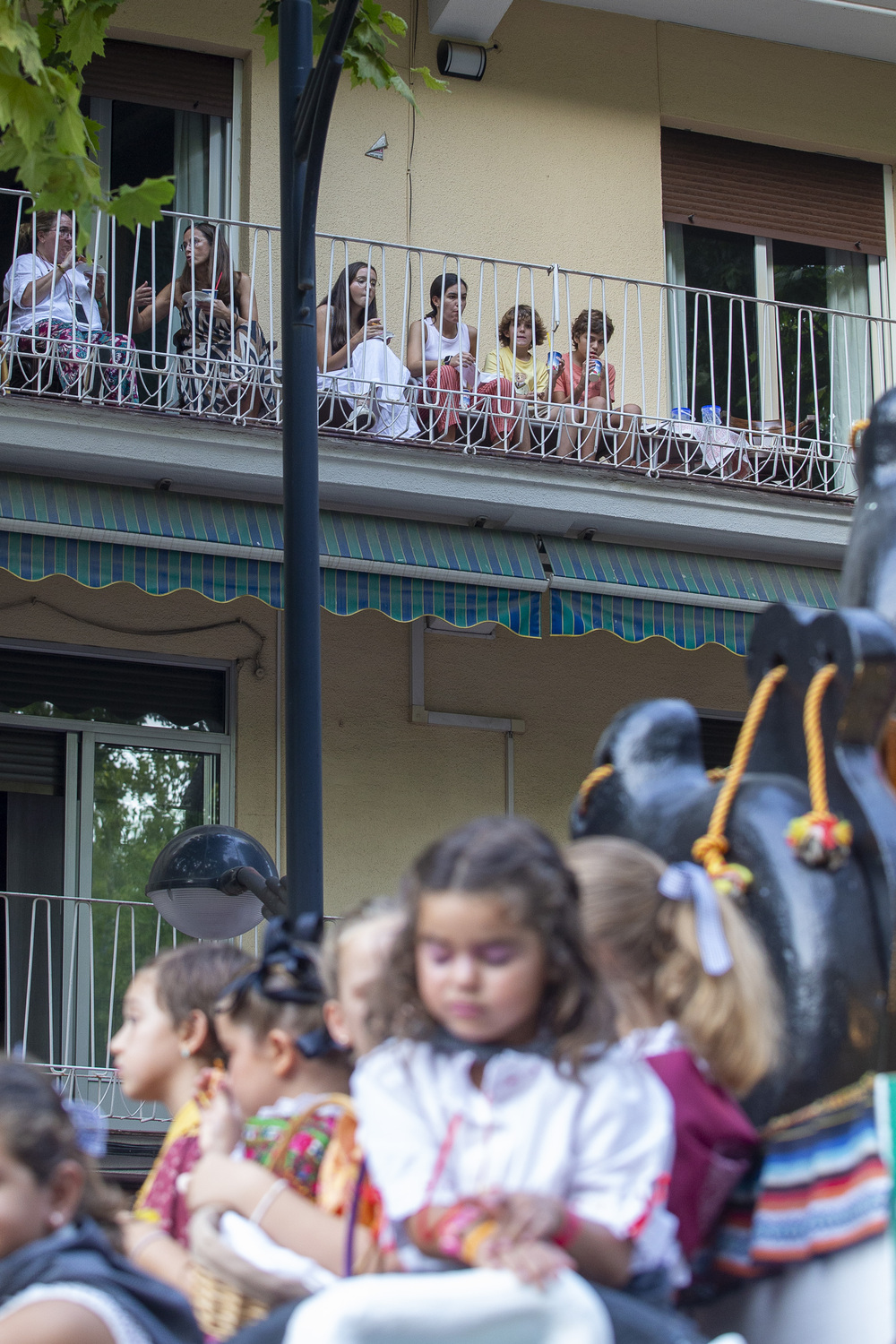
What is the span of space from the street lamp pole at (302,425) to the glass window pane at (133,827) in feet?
14.6

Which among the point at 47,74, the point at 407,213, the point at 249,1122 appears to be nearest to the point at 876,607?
the point at 249,1122

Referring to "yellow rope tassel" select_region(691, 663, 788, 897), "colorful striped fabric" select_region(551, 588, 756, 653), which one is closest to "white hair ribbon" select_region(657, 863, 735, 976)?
"yellow rope tassel" select_region(691, 663, 788, 897)

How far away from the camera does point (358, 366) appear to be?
950 centimetres

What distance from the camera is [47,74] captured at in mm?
5641

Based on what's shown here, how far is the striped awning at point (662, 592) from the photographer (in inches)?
367

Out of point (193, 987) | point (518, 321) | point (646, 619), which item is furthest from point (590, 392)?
point (193, 987)

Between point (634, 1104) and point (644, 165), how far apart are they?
10.2 meters

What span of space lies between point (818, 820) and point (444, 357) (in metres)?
7.87

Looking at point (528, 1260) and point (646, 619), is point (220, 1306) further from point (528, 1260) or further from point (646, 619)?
point (646, 619)

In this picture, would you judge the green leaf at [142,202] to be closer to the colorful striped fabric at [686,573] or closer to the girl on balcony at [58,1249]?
the girl on balcony at [58,1249]

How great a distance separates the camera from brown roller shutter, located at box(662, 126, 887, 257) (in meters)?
11.7

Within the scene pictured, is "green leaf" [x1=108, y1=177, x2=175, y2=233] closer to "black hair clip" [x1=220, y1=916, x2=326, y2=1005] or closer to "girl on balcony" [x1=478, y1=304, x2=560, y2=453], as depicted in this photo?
"black hair clip" [x1=220, y1=916, x2=326, y2=1005]

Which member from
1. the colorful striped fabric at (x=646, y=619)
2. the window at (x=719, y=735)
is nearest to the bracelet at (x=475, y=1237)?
the colorful striped fabric at (x=646, y=619)

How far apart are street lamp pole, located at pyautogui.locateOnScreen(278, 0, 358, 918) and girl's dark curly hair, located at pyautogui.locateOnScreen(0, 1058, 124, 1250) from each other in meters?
2.45
